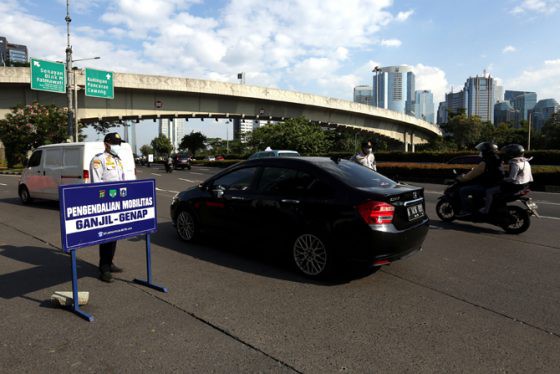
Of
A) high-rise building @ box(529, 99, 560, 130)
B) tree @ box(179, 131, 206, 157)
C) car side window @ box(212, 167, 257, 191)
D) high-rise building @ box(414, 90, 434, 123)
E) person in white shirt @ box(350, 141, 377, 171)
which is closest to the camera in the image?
car side window @ box(212, 167, 257, 191)

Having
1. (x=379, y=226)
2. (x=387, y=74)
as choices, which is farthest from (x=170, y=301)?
(x=387, y=74)

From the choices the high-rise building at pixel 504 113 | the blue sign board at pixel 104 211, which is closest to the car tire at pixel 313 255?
the blue sign board at pixel 104 211

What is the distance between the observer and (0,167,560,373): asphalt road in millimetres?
2963

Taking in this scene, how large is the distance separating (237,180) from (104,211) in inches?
81.8

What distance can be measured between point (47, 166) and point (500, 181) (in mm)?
10876

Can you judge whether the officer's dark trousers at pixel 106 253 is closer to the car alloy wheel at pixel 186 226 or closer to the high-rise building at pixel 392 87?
the car alloy wheel at pixel 186 226

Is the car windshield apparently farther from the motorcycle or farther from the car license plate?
the motorcycle

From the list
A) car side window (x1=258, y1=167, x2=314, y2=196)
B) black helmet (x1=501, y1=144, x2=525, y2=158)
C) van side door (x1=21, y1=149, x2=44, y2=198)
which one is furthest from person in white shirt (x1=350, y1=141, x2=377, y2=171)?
van side door (x1=21, y1=149, x2=44, y2=198)

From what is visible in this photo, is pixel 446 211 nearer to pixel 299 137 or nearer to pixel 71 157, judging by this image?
pixel 71 157

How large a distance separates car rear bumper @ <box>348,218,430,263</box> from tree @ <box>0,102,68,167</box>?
3128 centimetres

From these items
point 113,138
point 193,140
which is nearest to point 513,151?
point 113,138

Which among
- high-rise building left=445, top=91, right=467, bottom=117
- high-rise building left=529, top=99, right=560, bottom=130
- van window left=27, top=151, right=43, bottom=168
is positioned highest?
high-rise building left=445, top=91, right=467, bottom=117

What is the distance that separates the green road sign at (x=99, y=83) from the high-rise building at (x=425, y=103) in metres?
148

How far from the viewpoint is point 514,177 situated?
731cm
